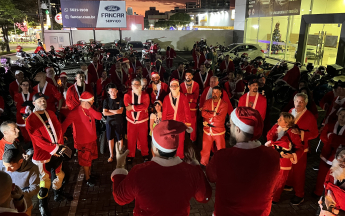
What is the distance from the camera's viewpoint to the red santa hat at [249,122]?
205cm

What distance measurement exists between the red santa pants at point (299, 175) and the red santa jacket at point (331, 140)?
0.42 meters

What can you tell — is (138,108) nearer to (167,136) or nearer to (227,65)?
(167,136)

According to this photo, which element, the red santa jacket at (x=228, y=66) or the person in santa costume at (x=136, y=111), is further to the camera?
the red santa jacket at (x=228, y=66)

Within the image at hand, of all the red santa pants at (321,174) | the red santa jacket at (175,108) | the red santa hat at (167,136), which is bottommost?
the red santa pants at (321,174)

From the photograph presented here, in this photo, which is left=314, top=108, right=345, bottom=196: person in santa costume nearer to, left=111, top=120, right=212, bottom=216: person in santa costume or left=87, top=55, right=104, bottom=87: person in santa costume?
left=111, top=120, right=212, bottom=216: person in santa costume

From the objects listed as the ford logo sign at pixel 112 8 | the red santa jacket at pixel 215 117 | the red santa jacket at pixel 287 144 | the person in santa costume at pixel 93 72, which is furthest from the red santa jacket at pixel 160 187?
the ford logo sign at pixel 112 8

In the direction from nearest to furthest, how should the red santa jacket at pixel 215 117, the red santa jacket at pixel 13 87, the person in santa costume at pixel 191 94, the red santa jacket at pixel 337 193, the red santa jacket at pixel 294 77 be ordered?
the red santa jacket at pixel 337 193, the red santa jacket at pixel 215 117, the person in santa costume at pixel 191 94, the red santa jacket at pixel 13 87, the red santa jacket at pixel 294 77

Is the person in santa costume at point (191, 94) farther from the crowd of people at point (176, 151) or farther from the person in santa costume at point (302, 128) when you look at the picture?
the person in santa costume at point (302, 128)

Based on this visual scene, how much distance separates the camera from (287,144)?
137 inches

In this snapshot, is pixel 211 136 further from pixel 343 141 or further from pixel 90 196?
pixel 90 196

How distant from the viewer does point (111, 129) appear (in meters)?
5.16

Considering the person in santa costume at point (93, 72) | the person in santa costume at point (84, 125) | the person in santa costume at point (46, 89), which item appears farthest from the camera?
the person in santa costume at point (93, 72)

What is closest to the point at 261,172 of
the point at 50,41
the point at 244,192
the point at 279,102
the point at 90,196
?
the point at 244,192

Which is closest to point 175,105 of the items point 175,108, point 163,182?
point 175,108
